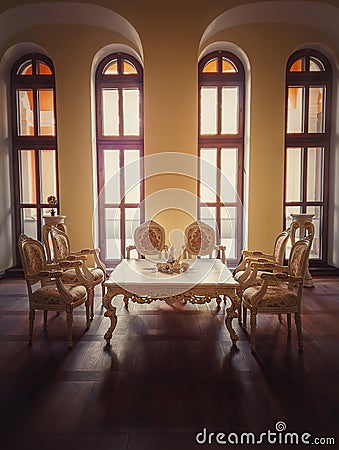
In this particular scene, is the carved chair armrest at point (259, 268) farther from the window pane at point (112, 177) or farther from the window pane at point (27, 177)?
the window pane at point (27, 177)

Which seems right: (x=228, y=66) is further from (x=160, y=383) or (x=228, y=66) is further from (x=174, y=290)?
(x=160, y=383)

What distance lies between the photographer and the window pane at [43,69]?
6434mm

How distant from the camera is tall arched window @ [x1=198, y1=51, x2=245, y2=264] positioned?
21.0ft

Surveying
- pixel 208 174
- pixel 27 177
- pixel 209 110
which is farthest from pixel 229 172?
pixel 27 177

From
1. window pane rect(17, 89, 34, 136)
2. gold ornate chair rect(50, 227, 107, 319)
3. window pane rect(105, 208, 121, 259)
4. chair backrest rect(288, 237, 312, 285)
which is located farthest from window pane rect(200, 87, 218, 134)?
chair backrest rect(288, 237, 312, 285)

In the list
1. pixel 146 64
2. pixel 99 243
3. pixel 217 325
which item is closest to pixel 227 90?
pixel 146 64

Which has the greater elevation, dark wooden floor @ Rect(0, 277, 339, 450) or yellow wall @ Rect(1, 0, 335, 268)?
yellow wall @ Rect(1, 0, 335, 268)

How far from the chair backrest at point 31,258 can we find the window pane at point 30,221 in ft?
10.3

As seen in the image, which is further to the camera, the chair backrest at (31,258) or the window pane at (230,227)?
the window pane at (230,227)

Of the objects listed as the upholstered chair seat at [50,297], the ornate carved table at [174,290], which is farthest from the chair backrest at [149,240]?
the upholstered chair seat at [50,297]

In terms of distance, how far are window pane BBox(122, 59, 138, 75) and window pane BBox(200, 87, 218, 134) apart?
48.9 inches

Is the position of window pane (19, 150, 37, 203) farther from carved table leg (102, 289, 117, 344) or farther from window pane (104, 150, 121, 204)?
carved table leg (102, 289, 117, 344)

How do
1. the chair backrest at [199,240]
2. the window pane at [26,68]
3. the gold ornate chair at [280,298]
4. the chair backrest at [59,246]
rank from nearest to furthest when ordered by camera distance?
the gold ornate chair at [280,298]
the chair backrest at [59,246]
the chair backrest at [199,240]
the window pane at [26,68]

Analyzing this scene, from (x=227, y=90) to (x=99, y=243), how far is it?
3556mm
